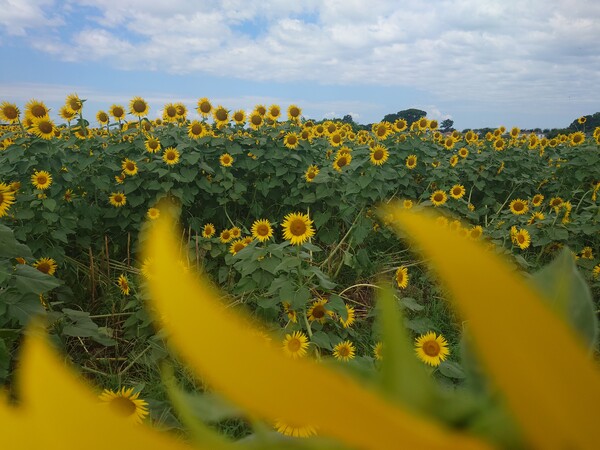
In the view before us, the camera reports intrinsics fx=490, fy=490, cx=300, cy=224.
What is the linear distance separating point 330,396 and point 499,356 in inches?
1.6

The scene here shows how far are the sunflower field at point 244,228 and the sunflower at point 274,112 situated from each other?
69 millimetres

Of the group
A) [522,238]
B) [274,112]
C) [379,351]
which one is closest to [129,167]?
[274,112]

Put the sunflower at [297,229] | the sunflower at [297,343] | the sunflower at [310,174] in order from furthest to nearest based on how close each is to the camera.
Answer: the sunflower at [310,174]
the sunflower at [297,229]
the sunflower at [297,343]

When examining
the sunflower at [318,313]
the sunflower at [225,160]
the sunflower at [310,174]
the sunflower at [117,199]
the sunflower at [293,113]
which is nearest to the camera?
the sunflower at [318,313]

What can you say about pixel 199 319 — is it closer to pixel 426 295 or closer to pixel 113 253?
pixel 426 295

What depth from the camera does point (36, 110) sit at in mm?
3670

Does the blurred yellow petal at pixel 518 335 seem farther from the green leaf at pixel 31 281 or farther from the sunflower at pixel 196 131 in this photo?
the sunflower at pixel 196 131

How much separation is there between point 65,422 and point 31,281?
7.09 ft

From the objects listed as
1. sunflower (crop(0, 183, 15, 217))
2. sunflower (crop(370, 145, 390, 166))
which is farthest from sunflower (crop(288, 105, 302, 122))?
sunflower (crop(0, 183, 15, 217))

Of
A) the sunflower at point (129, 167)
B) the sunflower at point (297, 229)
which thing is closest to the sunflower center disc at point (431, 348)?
the sunflower at point (297, 229)

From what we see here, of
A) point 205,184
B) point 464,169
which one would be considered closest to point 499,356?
point 205,184

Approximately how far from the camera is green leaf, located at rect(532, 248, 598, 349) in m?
0.23

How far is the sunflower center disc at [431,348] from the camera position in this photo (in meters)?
2.02

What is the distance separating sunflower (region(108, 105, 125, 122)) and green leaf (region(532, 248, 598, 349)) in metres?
4.73
